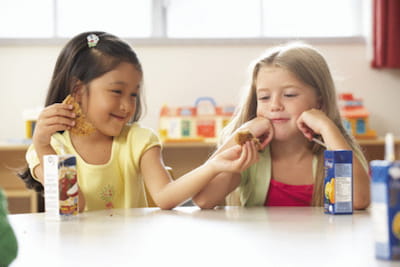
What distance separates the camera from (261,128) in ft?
5.74

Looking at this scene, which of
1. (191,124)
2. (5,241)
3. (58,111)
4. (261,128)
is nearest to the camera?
(5,241)

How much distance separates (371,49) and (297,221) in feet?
9.63

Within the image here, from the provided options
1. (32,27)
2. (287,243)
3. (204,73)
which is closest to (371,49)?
(204,73)

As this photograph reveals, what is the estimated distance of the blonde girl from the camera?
1.75 m

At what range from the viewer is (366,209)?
155 centimetres

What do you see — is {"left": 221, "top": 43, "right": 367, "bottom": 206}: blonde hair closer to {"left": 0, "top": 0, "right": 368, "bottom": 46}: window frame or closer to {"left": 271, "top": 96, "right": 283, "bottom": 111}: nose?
{"left": 271, "top": 96, "right": 283, "bottom": 111}: nose

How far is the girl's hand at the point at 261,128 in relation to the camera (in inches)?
68.7

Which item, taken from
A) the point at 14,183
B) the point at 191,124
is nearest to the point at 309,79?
the point at 191,124

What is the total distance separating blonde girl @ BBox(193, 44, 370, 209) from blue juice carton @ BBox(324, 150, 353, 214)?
0.90ft

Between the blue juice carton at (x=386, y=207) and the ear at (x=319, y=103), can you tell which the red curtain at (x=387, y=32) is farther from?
the blue juice carton at (x=386, y=207)

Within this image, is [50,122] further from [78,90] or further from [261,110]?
[261,110]

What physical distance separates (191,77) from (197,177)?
7.97 feet

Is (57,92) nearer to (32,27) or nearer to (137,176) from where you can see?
(137,176)

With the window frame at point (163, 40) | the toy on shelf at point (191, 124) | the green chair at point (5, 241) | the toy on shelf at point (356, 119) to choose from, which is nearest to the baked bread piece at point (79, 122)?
the green chair at point (5, 241)
